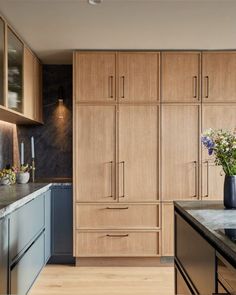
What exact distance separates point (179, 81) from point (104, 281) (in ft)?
A: 7.17

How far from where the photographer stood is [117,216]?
3760 millimetres

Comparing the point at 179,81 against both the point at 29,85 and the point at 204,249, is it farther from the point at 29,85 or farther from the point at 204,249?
the point at 204,249

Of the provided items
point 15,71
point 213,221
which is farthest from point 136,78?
point 213,221

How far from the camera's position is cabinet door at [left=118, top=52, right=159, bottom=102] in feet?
12.4

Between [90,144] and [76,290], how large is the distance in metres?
1.45

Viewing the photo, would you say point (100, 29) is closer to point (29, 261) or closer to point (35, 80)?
point (35, 80)

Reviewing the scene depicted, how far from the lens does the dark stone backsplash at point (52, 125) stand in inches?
172

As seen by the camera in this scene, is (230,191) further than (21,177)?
No

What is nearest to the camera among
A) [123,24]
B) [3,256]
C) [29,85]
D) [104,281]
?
[3,256]

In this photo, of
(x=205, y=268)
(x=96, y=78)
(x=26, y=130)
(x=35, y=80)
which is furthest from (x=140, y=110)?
(x=205, y=268)

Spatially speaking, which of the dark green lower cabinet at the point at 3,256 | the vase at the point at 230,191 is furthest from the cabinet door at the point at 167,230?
the dark green lower cabinet at the point at 3,256

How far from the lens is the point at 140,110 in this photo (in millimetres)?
3773

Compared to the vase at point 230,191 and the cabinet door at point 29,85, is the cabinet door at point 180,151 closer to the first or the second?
the cabinet door at point 29,85

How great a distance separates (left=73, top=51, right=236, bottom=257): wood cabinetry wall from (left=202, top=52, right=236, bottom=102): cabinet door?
0.01m
